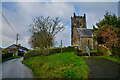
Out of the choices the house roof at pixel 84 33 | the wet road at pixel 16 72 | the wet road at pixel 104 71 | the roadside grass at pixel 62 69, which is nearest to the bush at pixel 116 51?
the wet road at pixel 104 71

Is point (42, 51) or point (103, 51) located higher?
point (103, 51)

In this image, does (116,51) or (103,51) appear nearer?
(116,51)

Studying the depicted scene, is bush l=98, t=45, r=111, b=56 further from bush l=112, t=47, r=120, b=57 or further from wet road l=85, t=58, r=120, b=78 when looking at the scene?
wet road l=85, t=58, r=120, b=78

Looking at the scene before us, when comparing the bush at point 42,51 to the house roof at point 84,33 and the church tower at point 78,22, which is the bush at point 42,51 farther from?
the church tower at point 78,22

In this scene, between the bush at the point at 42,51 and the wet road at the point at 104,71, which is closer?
the wet road at the point at 104,71

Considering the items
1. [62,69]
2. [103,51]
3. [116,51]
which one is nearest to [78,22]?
[103,51]

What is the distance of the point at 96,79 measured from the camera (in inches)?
220

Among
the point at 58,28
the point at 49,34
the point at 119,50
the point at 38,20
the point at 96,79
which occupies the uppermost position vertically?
the point at 38,20

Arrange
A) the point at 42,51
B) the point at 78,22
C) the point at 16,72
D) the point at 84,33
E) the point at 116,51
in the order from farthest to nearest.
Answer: the point at 78,22, the point at 84,33, the point at 42,51, the point at 116,51, the point at 16,72

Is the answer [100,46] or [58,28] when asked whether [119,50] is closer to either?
[100,46]

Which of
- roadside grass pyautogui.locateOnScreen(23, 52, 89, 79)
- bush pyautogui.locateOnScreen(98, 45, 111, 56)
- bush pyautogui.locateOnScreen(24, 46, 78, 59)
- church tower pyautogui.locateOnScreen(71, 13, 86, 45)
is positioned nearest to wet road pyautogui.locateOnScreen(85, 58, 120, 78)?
roadside grass pyautogui.locateOnScreen(23, 52, 89, 79)

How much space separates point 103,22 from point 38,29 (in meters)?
14.1

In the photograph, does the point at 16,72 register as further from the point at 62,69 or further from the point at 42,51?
the point at 42,51

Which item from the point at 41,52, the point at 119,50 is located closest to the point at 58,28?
the point at 41,52
